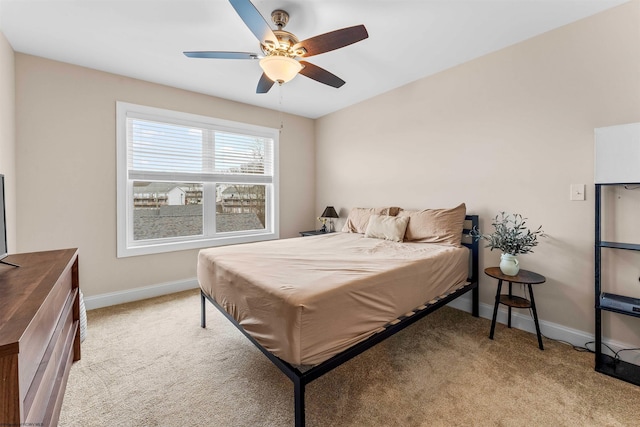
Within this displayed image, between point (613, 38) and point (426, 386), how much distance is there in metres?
2.87

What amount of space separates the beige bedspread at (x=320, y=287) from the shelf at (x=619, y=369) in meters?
1.01

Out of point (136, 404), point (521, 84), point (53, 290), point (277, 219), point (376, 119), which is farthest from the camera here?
point (277, 219)

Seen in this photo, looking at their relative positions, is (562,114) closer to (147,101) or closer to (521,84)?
(521,84)

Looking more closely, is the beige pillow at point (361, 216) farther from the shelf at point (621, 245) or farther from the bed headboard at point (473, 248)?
the shelf at point (621, 245)

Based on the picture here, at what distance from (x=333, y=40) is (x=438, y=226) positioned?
196 centimetres

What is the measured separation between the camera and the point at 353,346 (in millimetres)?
1502

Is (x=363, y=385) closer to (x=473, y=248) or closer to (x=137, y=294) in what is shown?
(x=473, y=248)

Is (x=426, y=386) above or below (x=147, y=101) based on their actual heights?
below

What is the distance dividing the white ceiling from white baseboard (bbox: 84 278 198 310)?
250 centimetres

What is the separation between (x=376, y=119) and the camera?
3717 millimetres

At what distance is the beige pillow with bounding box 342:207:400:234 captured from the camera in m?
3.36

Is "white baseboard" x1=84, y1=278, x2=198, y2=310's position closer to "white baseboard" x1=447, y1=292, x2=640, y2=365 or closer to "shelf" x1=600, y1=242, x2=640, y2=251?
"white baseboard" x1=447, y1=292, x2=640, y2=365

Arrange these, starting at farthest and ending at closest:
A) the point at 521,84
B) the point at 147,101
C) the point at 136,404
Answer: the point at 147,101, the point at 521,84, the point at 136,404

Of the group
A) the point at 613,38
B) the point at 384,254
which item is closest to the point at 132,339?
the point at 384,254
